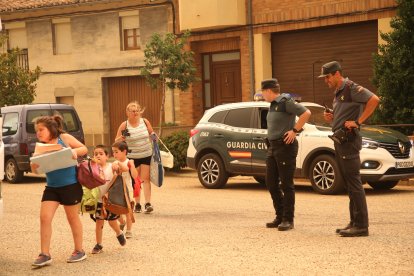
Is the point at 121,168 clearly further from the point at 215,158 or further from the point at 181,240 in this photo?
the point at 215,158

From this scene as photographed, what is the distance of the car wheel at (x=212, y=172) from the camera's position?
18516 mm

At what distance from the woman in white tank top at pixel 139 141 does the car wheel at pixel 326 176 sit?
3.50 meters

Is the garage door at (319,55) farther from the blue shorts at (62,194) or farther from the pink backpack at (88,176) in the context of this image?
the blue shorts at (62,194)

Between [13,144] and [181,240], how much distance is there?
12298mm

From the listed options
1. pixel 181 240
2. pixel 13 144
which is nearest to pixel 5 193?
pixel 13 144

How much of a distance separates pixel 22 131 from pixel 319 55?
9.08 meters

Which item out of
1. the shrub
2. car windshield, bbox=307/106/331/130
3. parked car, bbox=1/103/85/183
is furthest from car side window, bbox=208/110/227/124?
parked car, bbox=1/103/85/183

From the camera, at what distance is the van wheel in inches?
893

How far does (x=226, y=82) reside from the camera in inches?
1179

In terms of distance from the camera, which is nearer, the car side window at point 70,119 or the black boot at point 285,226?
the black boot at point 285,226

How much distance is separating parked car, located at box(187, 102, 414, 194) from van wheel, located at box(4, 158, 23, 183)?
537 centimetres

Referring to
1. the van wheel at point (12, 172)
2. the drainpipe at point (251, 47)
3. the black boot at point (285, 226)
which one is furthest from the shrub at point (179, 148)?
the black boot at point (285, 226)

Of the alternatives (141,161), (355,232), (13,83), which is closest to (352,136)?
(355,232)

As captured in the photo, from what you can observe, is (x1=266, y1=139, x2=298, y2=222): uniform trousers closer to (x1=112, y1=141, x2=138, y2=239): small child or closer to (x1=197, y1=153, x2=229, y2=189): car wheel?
(x1=112, y1=141, x2=138, y2=239): small child
